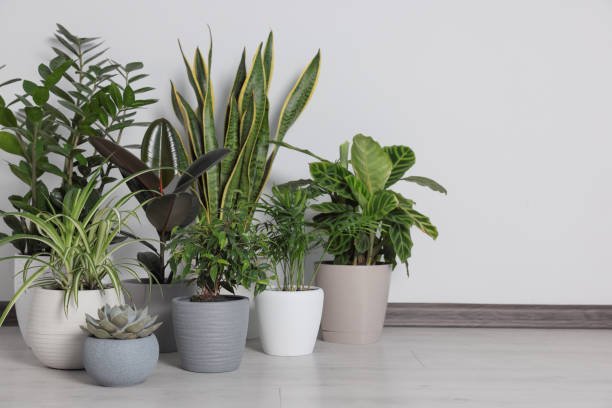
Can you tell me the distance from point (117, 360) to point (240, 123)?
3.68ft

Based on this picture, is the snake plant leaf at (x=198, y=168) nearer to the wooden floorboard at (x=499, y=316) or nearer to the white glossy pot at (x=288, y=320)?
the white glossy pot at (x=288, y=320)

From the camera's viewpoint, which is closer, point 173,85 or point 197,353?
point 197,353

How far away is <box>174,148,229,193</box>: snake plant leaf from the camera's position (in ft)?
6.37

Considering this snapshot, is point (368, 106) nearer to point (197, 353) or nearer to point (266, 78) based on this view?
point (266, 78)

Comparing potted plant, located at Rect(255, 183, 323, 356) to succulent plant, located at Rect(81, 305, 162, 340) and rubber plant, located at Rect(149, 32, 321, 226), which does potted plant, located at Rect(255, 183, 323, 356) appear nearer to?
rubber plant, located at Rect(149, 32, 321, 226)

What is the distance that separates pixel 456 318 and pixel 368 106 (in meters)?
0.97

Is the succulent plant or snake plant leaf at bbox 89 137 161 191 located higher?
snake plant leaf at bbox 89 137 161 191

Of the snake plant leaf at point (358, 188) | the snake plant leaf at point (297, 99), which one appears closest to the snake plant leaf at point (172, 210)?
the snake plant leaf at point (358, 188)

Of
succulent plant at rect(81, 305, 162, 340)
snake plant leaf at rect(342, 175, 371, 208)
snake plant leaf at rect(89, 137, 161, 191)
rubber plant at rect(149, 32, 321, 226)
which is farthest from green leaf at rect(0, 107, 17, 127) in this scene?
snake plant leaf at rect(342, 175, 371, 208)

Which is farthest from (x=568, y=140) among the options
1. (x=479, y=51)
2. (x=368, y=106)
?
(x=368, y=106)

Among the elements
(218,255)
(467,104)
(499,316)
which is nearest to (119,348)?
(218,255)

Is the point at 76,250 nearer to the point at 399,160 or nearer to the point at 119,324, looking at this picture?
the point at 119,324

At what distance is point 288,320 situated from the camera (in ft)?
6.74

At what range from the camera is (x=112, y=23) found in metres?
2.69
